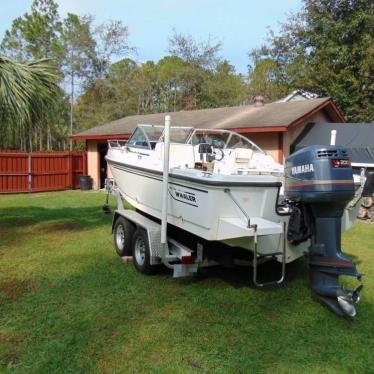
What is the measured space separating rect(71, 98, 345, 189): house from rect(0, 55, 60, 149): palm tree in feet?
23.2

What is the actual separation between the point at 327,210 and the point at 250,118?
11.1 metres

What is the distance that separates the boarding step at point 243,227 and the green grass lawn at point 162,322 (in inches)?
37.3

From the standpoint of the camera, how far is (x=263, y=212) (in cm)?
482

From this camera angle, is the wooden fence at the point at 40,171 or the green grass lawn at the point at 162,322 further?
the wooden fence at the point at 40,171

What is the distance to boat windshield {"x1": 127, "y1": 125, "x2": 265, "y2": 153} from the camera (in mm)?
7348

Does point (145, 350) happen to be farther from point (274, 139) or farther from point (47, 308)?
point (274, 139)

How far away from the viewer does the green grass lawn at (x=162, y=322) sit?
3.76m

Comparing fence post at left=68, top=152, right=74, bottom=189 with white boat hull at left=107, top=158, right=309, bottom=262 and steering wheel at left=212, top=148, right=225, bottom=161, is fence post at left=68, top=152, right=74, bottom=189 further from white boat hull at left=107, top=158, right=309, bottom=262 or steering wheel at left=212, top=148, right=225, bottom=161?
white boat hull at left=107, top=158, right=309, bottom=262

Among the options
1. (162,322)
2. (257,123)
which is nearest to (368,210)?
(257,123)

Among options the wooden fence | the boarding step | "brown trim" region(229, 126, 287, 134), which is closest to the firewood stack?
"brown trim" region(229, 126, 287, 134)

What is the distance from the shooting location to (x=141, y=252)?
6289mm

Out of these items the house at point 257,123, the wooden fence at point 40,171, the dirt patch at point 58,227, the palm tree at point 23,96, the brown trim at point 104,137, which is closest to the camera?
the palm tree at point 23,96

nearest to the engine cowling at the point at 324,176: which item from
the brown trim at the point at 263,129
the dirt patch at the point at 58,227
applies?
the dirt patch at the point at 58,227

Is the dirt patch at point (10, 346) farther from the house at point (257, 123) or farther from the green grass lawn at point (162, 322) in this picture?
the house at point (257, 123)
